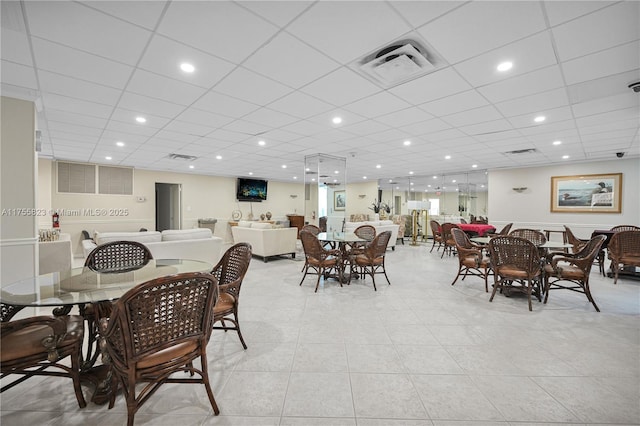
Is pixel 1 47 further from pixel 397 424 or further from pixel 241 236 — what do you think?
pixel 241 236

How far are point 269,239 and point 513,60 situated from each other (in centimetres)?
539

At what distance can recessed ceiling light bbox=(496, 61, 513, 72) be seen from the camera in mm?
2492

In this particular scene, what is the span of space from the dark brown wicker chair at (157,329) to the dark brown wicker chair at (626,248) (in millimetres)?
6556

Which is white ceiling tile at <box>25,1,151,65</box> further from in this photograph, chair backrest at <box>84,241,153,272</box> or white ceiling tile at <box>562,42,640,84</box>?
white ceiling tile at <box>562,42,640,84</box>

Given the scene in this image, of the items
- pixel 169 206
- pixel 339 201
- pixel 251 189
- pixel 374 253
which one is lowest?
pixel 374 253

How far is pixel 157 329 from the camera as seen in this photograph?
1.51 metres

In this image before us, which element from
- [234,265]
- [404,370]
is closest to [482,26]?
[404,370]

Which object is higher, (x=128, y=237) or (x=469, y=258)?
(x=128, y=237)

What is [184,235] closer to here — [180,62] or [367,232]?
[180,62]

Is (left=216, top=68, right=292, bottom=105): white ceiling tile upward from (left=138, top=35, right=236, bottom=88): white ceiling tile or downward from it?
upward

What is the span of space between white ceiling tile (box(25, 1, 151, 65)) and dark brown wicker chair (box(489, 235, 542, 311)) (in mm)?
4464

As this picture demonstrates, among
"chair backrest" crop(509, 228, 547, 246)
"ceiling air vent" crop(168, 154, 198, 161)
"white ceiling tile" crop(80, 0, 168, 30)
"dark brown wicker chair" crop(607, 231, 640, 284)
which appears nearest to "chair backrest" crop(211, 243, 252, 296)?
"white ceiling tile" crop(80, 0, 168, 30)

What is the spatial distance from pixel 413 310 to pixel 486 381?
4.69 feet

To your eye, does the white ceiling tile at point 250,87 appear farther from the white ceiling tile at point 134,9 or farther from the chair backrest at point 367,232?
the chair backrest at point 367,232
